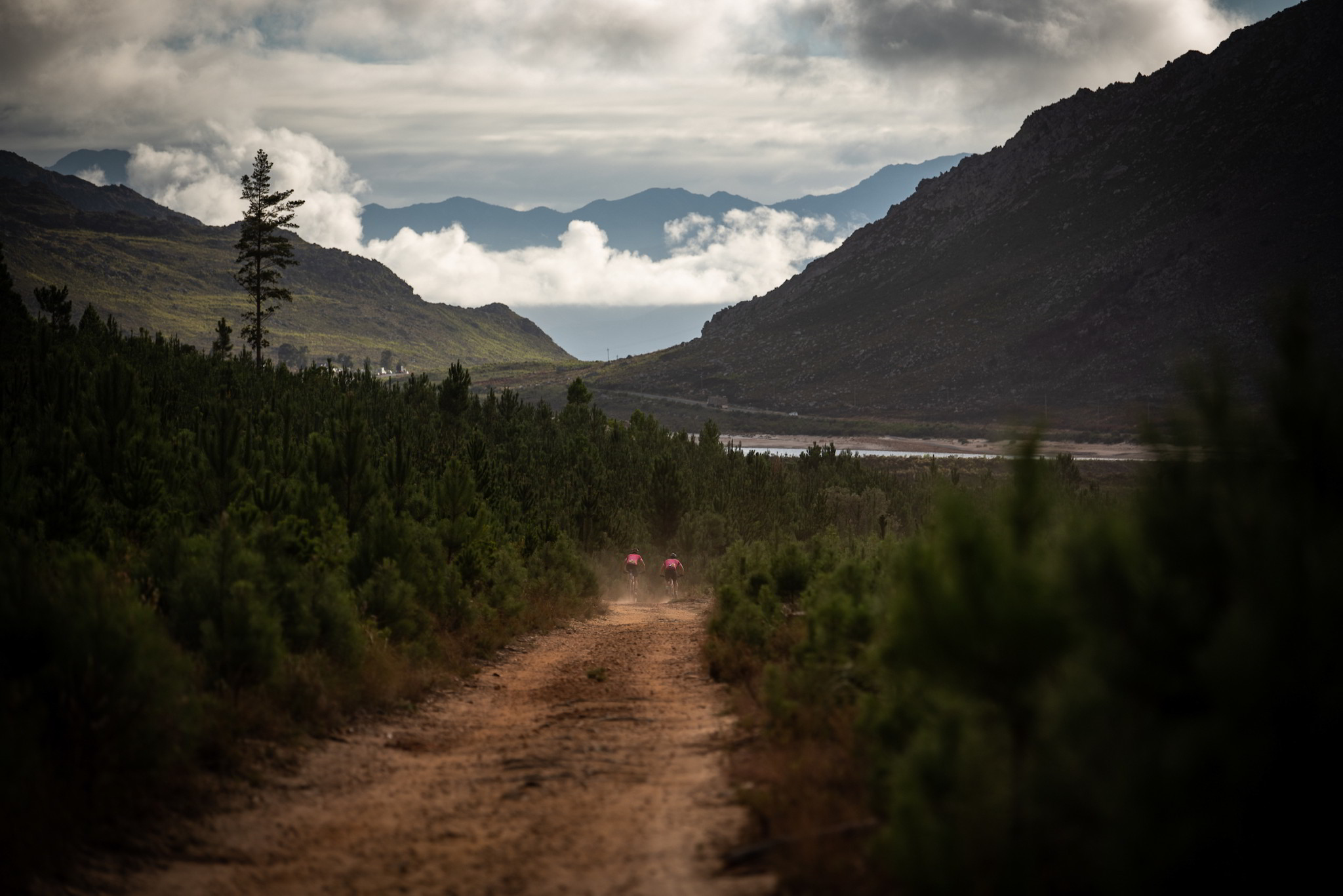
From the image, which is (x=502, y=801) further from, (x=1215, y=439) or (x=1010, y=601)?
(x=1215, y=439)

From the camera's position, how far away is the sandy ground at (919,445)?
4547 inches

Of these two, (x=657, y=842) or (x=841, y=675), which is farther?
(x=841, y=675)

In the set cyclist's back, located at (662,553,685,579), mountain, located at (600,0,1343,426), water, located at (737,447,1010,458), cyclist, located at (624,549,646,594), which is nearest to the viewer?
cyclist, located at (624,549,646,594)

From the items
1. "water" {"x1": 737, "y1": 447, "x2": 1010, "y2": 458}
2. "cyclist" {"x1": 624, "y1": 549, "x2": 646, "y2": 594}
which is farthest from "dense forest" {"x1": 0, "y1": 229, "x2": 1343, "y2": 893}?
"water" {"x1": 737, "y1": 447, "x2": 1010, "y2": 458}

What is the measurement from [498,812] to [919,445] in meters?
139

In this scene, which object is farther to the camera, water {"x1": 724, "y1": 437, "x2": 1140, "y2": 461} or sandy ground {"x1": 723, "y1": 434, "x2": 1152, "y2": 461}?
sandy ground {"x1": 723, "y1": 434, "x2": 1152, "y2": 461}

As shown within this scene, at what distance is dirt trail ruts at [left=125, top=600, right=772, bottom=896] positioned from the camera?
6.59 meters

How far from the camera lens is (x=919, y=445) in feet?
469

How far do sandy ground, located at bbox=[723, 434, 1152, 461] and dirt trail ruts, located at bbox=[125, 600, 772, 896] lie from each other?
340ft

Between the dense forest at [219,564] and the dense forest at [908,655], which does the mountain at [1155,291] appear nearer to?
the dense forest at [219,564]

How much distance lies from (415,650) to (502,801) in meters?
6.42

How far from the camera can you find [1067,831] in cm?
488

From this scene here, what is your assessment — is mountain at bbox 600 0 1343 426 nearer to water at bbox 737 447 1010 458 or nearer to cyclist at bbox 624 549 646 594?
water at bbox 737 447 1010 458

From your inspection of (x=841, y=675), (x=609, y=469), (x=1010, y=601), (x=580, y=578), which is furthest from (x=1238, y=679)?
(x=609, y=469)
